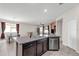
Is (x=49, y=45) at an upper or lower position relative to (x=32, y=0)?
lower

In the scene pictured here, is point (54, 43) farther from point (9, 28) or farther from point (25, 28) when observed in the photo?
point (25, 28)

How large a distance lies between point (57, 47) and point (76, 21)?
1.76 metres

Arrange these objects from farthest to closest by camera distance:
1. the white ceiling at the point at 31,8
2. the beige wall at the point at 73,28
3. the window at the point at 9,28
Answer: the window at the point at 9,28 → the beige wall at the point at 73,28 → the white ceiling at the point at 31,8

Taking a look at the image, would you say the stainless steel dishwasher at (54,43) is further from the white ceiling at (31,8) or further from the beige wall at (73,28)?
the white ceiling at (31,8)

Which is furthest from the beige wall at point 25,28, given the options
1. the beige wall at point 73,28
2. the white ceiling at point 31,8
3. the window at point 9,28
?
the beige wall at point 73,28

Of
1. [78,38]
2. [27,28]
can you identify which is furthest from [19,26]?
[78,38]

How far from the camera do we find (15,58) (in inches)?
28.1

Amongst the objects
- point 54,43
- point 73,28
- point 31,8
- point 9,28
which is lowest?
point 54,43

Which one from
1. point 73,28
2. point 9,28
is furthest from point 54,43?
point 9,28

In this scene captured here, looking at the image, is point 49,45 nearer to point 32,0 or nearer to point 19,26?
point 32,0

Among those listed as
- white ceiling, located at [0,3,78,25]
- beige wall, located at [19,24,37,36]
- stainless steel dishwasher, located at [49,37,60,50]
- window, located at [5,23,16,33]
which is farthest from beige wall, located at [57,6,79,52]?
beige wall, located at [19,24,37,36]

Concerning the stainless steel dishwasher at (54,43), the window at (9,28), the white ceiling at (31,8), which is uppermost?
the white ceiling at (31,8)

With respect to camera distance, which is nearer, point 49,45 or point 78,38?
point 78,38

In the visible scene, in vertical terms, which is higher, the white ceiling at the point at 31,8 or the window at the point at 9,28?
the white ceiling at the point at 31,8
